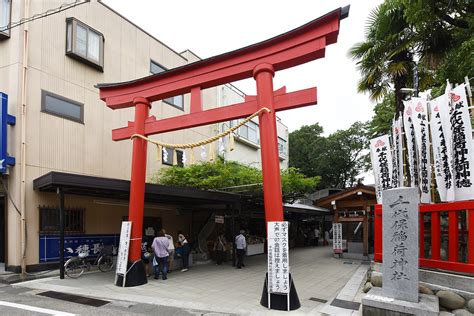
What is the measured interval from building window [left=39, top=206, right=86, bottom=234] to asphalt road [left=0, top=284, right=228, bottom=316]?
13.0 ft

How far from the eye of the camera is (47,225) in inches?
502

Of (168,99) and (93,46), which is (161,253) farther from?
(168,99)

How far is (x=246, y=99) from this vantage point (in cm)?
971

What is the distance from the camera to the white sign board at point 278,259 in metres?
8.19

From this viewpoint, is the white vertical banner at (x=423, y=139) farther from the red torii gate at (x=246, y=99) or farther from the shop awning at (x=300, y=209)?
the shop awning at (x=300, y=209)

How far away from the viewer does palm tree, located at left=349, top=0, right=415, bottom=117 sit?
12047 mm

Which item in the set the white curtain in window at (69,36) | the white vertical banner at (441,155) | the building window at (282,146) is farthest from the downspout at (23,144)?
the building window at (282,146)

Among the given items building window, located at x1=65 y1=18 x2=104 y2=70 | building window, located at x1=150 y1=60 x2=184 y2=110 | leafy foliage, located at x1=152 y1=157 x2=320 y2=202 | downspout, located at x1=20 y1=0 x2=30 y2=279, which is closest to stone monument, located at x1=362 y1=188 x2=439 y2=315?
leafy foliage, located at x1=152 y1=157 x2=320 y2=202

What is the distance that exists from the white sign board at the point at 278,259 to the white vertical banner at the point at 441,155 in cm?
345

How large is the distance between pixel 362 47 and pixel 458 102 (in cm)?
685

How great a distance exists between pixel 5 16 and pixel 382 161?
14.2m

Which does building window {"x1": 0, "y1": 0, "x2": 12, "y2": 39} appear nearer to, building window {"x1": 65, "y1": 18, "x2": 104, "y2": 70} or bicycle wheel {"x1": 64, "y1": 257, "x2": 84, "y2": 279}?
building window {"x1": 65, "y1": 18, "x2": 104, "y2": 70}

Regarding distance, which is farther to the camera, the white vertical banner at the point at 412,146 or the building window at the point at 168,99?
the building window at the point at 168,99

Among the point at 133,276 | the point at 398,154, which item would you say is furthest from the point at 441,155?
the point at 133,276
